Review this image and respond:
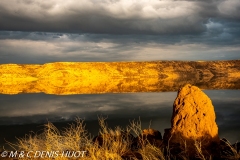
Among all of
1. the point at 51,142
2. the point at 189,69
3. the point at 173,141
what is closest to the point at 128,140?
the point at 173,141

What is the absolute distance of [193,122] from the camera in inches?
300

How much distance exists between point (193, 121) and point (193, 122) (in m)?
0.02

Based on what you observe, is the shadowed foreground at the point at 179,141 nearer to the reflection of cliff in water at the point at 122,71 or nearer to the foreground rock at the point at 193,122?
the foreground rock at the point at 193,122

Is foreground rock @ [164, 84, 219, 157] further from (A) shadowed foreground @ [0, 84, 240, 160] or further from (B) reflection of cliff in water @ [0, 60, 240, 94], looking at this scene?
(B) reflection of cliff in water @ [0, 60, 240, 94]

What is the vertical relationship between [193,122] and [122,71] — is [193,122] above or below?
above

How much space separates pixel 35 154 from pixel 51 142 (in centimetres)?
47

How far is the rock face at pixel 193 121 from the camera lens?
7613mm

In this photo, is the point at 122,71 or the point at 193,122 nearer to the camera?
the point at 193,122

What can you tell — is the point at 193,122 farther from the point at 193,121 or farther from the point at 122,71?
the point at 122,71

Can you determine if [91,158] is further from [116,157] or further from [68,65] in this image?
[68,65]

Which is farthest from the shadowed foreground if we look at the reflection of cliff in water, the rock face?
the reflection of cliff in water

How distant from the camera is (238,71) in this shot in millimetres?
64938

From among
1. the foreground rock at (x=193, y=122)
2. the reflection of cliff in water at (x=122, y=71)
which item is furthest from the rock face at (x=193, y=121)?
the reflection of cliff in water at (x=122, y=71)

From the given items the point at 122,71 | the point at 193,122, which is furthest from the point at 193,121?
the point at 122,71
